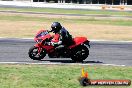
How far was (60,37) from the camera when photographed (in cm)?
1722

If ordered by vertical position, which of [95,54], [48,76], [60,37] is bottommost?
[95,54]

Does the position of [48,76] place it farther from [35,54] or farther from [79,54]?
[79,54]

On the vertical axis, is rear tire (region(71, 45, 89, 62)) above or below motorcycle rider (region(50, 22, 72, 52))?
below

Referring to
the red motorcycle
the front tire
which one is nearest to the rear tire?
the red motorcycle

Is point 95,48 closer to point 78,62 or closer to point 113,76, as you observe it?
point 78,62

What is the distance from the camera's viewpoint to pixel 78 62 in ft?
57.7

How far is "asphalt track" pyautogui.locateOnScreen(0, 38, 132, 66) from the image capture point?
17.8 meters

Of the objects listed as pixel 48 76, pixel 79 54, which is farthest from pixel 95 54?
pixel 48 76

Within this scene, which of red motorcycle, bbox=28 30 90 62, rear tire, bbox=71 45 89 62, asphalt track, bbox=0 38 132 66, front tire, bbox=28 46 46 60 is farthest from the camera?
asphalt track, bbox=0 38 132 66

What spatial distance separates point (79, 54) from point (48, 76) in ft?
16.2

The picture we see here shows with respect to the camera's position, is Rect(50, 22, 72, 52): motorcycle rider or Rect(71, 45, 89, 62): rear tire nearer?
Rect(50, 22, 72, 52): motorcycle rider

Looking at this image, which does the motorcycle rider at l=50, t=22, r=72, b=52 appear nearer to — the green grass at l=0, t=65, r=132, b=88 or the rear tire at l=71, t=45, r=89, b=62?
the rear tire at l=71, t=45, r=89, b=62

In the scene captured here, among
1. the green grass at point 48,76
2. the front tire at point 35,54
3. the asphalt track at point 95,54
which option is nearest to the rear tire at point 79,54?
the asphalt track at point 95,54

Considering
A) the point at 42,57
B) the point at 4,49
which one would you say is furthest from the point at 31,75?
the point at 4,49
